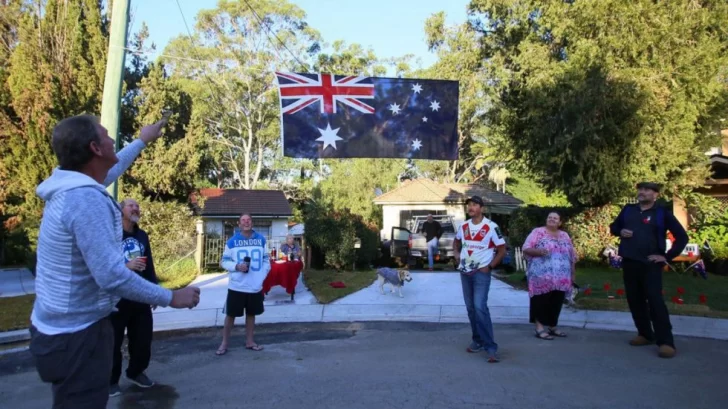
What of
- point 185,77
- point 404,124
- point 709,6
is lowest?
point 404,124

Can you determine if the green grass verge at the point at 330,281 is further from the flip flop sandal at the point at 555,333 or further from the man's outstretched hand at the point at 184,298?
the man's outstretched hand at the point at 184,298

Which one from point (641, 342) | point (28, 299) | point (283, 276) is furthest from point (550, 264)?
point (28, 299)

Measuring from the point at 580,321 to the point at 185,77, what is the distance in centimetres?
3478

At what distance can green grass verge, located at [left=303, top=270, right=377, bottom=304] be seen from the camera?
10.3 m

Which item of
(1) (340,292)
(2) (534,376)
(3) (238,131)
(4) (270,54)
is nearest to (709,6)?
(1) (340,292)

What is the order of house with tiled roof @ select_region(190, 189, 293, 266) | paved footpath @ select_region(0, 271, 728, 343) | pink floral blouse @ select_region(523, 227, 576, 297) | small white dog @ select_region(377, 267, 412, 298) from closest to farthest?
pink floral blouse @ select_region(523, 227, 576, 297), paved footpath @ select_region(0, 271, 728, 343), small white dog @ select_region(377, 267, 412, 298), house with tiled roof @ select_region(190, 189, 293, 266)

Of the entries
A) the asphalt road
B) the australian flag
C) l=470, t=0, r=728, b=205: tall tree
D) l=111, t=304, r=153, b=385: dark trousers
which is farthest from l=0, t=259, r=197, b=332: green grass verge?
l=470, t=0, r=728, b=205: tall tree

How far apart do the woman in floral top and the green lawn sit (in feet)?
5.93

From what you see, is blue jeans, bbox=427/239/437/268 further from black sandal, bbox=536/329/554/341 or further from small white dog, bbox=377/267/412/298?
black sandal, bbox=536/329/554/341

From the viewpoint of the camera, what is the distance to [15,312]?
9.24 meters

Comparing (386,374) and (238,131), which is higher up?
(238,131)

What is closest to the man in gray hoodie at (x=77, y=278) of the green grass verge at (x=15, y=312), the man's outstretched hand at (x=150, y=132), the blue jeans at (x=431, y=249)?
the man's outstretched hand at (x=150, y=132)

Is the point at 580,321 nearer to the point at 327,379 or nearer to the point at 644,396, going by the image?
the point at 644,396

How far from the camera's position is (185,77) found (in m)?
37.7
